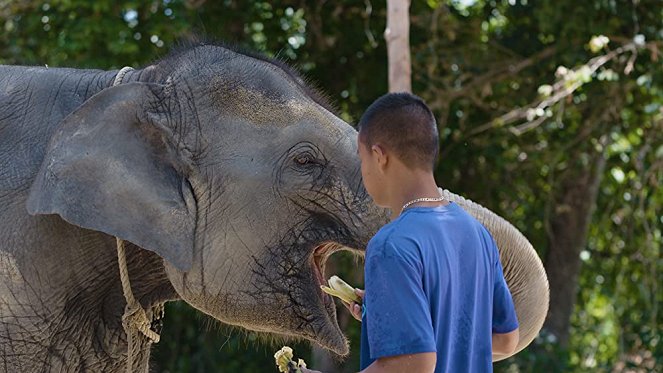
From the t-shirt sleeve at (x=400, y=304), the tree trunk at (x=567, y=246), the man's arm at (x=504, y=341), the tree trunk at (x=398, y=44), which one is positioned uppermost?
the t-shirt sleeve at (x=400, y=304)

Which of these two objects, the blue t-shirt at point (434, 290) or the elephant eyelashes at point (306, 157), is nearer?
the blue t-shirt at point (434, 290)

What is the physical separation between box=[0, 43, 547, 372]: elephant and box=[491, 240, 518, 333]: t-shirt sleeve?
469 millimetres

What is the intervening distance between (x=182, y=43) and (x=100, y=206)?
755mm

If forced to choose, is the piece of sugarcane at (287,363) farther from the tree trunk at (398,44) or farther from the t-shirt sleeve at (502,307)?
the tree trunk at (398,44)

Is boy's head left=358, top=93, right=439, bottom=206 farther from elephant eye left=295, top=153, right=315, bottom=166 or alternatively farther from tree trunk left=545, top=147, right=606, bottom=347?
tree trunk left=545, top=147, right=606, bottom=347

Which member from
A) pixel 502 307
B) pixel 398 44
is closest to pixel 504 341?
pixel 502 307

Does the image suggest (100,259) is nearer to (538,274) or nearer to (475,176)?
(538,274)

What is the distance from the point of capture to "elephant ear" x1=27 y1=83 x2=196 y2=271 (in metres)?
3.44

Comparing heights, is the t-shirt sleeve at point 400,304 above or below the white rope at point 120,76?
above

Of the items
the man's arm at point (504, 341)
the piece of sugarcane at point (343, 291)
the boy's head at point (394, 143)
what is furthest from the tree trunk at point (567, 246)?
the boy's head at point (394, 143)

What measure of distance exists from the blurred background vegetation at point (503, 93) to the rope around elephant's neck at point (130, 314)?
176 inches

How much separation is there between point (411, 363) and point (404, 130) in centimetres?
53

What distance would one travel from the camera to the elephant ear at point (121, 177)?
3.44 metres

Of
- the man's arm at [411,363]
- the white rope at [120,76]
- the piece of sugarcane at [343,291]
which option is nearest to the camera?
the man's arm at [411,363]
